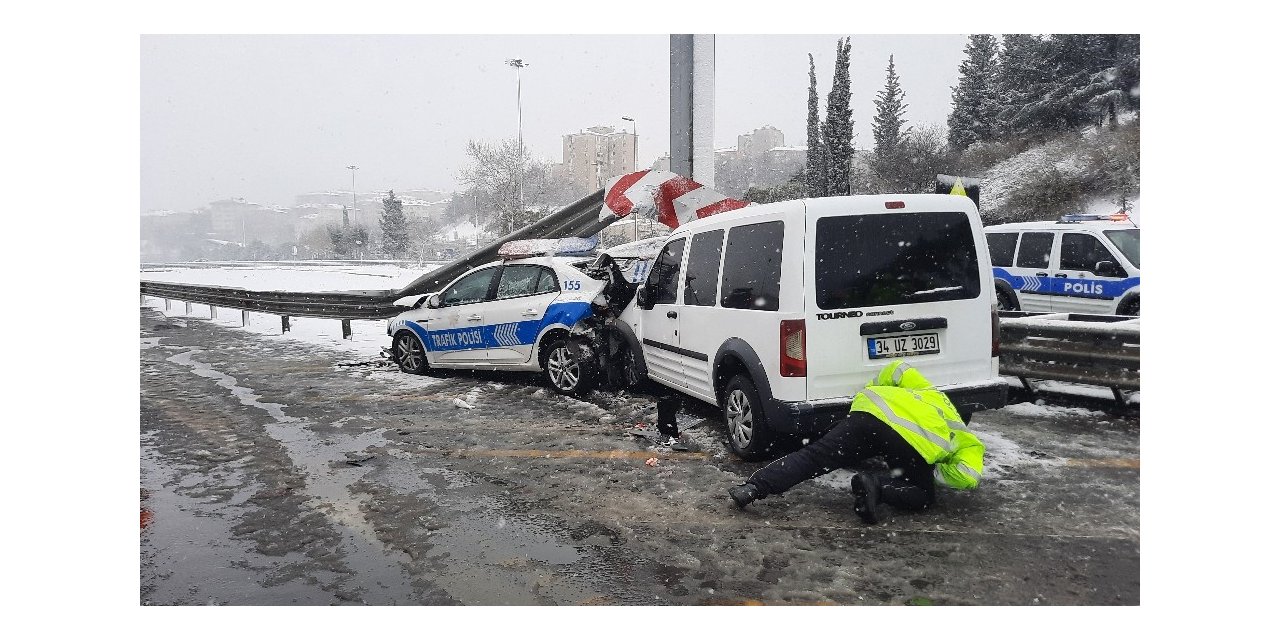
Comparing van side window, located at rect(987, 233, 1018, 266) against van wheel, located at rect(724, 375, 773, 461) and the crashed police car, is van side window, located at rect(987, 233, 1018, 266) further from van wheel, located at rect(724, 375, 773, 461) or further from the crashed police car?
van wheel, located at rect(724, 375, 773, 461)

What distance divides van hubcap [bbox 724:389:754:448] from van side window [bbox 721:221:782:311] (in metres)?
0.63

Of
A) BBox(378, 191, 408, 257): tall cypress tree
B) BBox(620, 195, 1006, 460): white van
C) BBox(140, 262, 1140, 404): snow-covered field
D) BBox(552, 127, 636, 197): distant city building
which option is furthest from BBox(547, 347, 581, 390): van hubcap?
BBox(378, 191, 408, 257): tall cypress tree

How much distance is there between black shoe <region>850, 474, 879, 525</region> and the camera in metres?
3.87

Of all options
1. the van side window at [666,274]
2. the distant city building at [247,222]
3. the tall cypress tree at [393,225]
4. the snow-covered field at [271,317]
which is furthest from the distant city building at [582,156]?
the tall cypress tree at [393,225]

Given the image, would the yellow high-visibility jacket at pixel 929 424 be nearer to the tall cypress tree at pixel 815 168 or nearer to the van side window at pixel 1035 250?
the van side window at pixel 1035 250

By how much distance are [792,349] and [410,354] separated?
6.25 m

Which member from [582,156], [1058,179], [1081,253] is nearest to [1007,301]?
[1081,253]

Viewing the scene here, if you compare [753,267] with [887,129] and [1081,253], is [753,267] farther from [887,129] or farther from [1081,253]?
[887,129]

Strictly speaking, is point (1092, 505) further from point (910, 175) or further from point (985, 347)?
point (910, 175)

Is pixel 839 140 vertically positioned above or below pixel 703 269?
above

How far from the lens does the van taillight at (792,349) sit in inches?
175

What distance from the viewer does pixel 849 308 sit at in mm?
4480

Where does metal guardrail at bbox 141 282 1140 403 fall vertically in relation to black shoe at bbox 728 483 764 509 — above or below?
above

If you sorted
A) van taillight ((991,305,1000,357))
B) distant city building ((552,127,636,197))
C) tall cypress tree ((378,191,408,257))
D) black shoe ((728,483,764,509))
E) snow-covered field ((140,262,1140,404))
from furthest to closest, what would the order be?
tall cypress tree ((378,191,408,257))
distant city building ((552,127,636,197))
snow-covered field ((140,262,1140,404))
van taillight ((991,305,1000,357))
black shoe ((728,483,764,509))
